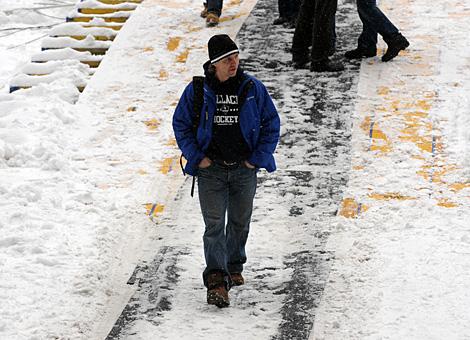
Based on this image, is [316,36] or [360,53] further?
[360,53]

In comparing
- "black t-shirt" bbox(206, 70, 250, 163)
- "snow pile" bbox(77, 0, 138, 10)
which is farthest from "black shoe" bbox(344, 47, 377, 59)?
"black t-shirt" bbox(206, 70, 250, 163)

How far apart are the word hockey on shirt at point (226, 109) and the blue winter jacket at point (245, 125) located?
0.03m

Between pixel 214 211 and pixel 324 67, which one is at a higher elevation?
pixel 214 211

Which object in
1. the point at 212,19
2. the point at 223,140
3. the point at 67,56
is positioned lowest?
the point at 67,56

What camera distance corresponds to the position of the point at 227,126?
6387 millimetres

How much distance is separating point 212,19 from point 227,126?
5.64 metres

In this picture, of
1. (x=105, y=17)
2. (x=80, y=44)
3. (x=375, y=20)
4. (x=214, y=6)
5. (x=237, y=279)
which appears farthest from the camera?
(x=105, y=17)

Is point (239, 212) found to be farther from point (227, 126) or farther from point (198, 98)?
point (198, 98)

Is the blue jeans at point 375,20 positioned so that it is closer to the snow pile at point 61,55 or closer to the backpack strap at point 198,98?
the snow pile at point 61,55

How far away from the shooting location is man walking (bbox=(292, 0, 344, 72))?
1021 centimetres

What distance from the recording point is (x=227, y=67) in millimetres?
6273

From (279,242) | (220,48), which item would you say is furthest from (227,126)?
(279,242)

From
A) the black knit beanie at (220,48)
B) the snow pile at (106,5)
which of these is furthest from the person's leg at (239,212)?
the snow pile at (106,5)

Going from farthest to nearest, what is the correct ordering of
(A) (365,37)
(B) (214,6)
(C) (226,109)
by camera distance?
(B) (214,6), (A) (365,37), (C) (226,109)
